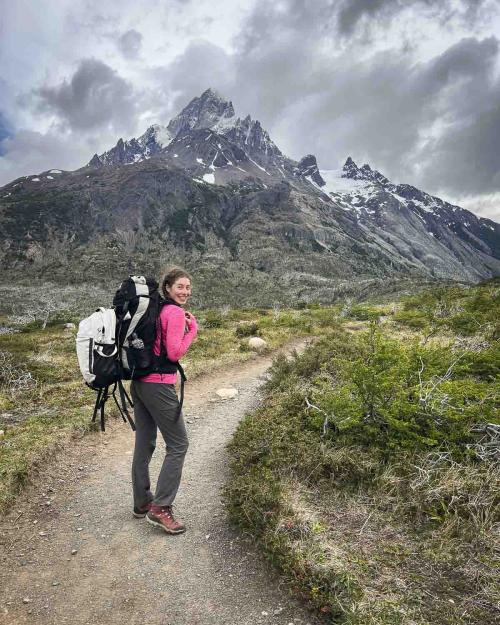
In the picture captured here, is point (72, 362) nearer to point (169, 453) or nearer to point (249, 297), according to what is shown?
point (169, 453)

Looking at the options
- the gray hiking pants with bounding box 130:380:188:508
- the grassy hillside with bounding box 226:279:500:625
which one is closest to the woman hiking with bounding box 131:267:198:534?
the gray hiking pants with bounding box 130:380:188:508

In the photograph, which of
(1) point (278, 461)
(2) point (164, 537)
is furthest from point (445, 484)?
(2) point (164, 537)

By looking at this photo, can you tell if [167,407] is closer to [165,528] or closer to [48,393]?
[165,528]

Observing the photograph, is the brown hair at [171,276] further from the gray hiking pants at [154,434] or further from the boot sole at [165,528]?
the boot sole at [165,528]

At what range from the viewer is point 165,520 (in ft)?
16.5

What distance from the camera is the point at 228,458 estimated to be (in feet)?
23.8

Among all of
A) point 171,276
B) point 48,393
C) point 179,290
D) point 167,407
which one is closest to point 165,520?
point 167,407

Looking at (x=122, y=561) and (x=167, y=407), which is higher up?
(x=167, y=407)

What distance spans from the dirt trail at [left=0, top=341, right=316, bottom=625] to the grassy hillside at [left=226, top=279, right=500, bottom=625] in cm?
36

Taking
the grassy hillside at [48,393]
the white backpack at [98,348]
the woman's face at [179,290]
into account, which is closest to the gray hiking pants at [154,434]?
the white backpack at [98,348]

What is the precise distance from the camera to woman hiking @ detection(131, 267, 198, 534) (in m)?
4.71

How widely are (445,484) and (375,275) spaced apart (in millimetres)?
186275

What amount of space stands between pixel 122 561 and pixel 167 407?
180 centimetres

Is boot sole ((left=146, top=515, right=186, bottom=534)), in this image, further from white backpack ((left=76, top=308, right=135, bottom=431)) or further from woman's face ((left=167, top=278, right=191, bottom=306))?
woman's face ((left=167, top=278, right=191, bottom=306))
